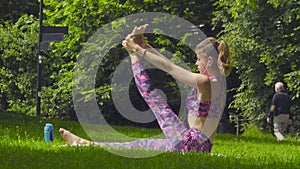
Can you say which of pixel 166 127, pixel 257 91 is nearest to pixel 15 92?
pixel 257 91

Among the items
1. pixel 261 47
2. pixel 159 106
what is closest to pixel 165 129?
pixel 159 106

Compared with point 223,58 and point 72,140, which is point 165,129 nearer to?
point 223,58

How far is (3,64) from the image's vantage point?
34.2 m

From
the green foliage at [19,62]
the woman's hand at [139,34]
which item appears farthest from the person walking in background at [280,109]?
the green foliage at [19,62]

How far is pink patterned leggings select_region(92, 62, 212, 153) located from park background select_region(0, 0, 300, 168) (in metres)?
11.2

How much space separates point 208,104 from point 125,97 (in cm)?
1801

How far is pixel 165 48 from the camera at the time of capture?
86.1ft

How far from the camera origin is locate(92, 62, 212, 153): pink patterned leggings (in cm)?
743

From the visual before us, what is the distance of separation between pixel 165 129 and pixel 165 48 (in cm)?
1874

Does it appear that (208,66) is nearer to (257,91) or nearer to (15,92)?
(257,91)

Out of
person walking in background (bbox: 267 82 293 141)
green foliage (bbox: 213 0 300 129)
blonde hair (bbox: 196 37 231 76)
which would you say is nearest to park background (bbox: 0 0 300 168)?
green foliage (bbox: 213 0 300 129)

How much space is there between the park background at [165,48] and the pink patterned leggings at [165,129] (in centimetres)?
1116

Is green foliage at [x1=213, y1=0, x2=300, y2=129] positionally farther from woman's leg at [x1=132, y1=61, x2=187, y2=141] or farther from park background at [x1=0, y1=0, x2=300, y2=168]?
woman's leg at [x1=132, y1=61, x2=187, y2=141]

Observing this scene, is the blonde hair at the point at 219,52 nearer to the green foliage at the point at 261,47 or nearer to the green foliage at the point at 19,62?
the green foliage at the point at 261,47
